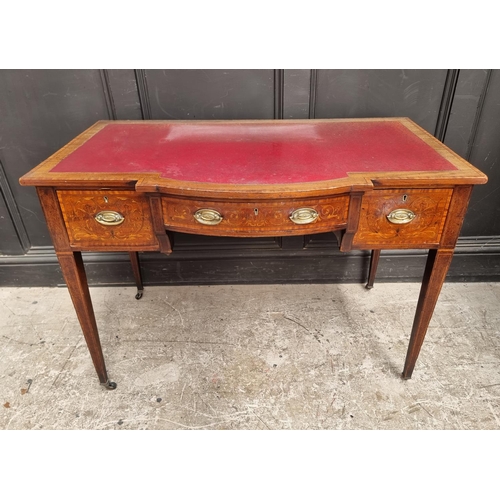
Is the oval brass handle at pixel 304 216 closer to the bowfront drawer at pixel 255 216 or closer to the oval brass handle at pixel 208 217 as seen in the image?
the bowfront drawer at pixel 255 216

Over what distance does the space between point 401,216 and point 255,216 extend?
1.65 feet

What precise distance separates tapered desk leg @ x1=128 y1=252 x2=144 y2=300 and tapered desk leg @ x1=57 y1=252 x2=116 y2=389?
1.97ft

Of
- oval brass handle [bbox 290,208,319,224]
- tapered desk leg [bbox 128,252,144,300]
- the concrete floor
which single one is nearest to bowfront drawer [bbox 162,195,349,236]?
oval brass handle [bbox 290,208,319,224]

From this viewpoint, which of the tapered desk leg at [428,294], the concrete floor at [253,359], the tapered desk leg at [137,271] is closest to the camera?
the tapered desk leg at [428,294]

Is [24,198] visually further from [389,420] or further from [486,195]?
[486,195]

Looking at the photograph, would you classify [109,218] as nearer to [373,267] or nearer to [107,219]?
[107,219]

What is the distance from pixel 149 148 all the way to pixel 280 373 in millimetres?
1145

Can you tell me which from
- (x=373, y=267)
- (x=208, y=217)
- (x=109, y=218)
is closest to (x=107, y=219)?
(x=109, y=218)

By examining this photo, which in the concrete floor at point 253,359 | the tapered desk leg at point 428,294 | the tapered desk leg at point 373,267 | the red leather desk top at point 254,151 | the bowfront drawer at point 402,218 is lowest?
the concrete floor at point 253,359

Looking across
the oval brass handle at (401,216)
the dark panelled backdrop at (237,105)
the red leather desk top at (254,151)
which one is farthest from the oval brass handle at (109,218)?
the oval brass handle at (401,216)

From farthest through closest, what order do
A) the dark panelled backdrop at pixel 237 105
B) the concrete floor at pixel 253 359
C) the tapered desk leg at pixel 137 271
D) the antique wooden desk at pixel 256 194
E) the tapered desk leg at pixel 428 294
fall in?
1. the tapered desk leg at pixel 137 271
2. the dark panelled backdrop at pixel 237 105
3. the concrete floor at pixel 253 359
4. the tapered desk leg at pixel 428 294
5. the antique wooden desk at pixel 256 194

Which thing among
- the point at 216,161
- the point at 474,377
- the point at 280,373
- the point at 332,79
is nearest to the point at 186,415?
the point at 280,373

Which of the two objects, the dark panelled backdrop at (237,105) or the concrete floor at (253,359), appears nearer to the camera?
the concrete floor at (253,359)

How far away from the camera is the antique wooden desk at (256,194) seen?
1.31 metres
